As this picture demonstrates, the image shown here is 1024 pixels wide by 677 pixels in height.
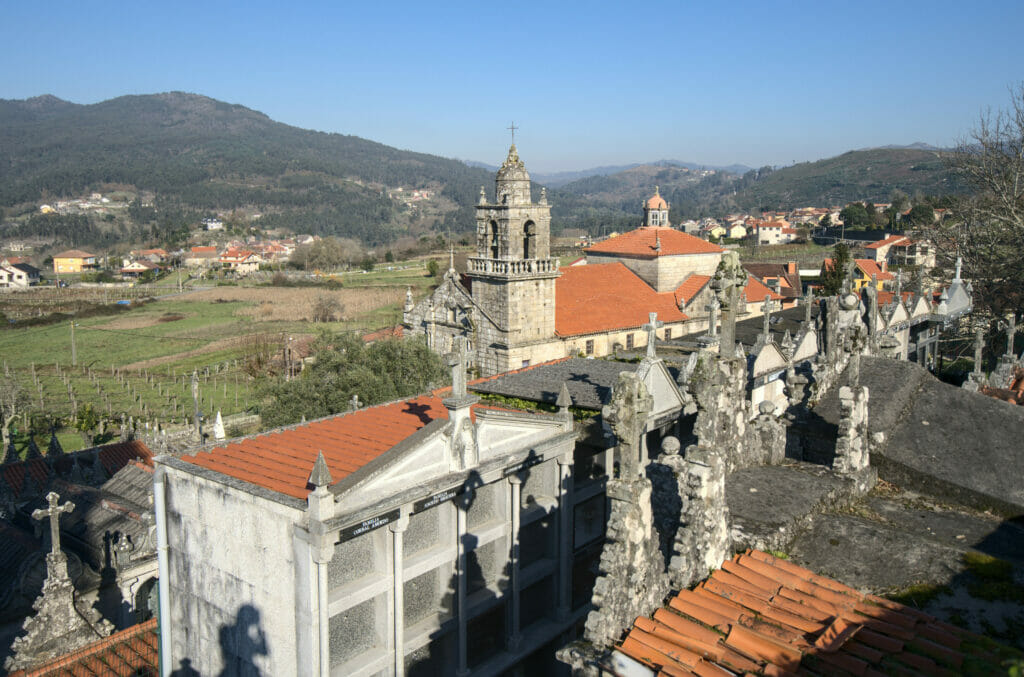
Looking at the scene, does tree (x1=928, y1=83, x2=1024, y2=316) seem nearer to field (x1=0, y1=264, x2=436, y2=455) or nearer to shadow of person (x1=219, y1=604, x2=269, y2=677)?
shadow of person (x1=219, y1=604, x2=269, y2=677)

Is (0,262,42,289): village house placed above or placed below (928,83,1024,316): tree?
below

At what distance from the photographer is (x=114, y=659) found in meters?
13.1

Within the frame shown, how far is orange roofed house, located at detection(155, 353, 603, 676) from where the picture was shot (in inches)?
427

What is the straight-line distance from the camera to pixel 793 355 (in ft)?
60.0

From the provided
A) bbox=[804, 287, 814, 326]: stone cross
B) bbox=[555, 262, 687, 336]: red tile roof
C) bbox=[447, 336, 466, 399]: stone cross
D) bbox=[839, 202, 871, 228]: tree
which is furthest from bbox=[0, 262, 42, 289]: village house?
bbox=[839, 202, 871, 228]: tree

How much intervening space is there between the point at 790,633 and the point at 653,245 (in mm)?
43711

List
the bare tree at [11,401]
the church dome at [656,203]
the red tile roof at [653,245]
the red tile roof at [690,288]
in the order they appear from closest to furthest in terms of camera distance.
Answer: the bare tree at [11,401], the red tile roof at [690,288], the red tile roof at [653,245], the church dome at [656,203]

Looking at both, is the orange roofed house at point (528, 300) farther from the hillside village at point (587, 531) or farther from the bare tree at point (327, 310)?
the bare tree at point (327, 310)

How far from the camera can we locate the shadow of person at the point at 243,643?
37.6 ft

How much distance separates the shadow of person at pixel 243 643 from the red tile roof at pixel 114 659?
229 centimetres

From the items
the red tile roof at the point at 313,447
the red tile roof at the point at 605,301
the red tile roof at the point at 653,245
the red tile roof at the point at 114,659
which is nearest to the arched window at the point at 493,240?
the red tile roof at the point at 605,301

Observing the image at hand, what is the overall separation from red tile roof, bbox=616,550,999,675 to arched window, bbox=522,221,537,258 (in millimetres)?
31528

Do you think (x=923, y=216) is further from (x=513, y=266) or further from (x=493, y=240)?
(x=513, y=266)

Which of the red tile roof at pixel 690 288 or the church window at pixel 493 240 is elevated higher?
the church window at pixel 493 240
